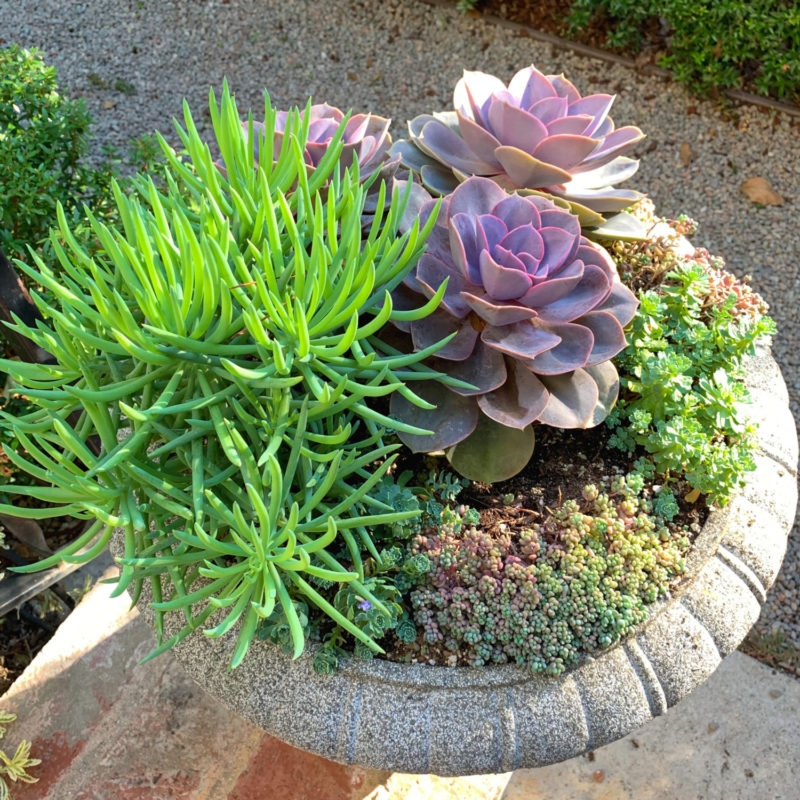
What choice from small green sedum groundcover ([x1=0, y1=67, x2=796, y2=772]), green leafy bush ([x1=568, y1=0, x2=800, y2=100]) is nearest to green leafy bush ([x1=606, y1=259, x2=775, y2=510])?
small green sedum groundcover ([x1=0, y1=67, x2=796, y2=772])

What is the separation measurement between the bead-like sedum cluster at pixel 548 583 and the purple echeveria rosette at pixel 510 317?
150 mm

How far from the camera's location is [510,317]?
1059 millimetres

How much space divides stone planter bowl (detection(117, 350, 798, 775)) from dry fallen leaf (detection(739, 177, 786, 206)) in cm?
190

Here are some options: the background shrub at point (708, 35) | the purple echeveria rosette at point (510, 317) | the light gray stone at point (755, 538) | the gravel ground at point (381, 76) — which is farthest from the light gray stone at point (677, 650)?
the background shrub at point (708, 35)

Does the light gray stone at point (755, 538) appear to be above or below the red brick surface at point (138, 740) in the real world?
above

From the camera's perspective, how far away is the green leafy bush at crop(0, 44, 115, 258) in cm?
162

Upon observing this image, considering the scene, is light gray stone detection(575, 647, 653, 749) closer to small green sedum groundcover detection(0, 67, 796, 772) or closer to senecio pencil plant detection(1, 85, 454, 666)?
small green sedum groundcover detection(0, 67, 796, 772)

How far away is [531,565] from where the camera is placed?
1.09 m

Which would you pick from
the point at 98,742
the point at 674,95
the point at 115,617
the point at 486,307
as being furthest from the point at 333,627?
the point at 674,95

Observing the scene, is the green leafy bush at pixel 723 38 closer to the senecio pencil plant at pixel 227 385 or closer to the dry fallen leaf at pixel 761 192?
the dry fallen leaf at pixel 761 192

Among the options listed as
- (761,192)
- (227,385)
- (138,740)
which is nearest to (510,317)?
(227,385)

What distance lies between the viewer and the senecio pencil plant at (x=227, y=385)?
864 millimetres

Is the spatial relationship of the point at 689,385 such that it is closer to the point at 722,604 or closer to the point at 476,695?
the point at 722,604

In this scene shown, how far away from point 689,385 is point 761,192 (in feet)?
5.63
